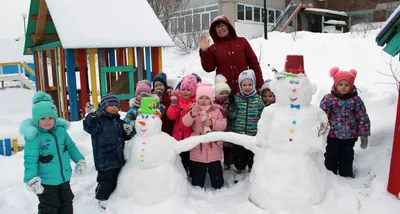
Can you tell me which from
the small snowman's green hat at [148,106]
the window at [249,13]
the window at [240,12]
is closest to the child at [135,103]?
the small snowman's green hat at [148,106]

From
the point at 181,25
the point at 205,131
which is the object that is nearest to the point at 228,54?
the point at 205,131

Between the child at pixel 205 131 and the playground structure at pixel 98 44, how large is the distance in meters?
3.36

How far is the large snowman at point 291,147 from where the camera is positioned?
3277mm

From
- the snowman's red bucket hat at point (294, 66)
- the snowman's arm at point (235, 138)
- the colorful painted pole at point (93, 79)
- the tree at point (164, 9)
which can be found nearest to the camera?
the snowman's red bucket hat at point (294, 66)

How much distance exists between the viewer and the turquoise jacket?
10.3 feet

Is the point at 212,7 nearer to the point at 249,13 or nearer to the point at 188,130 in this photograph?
the point at 249,13

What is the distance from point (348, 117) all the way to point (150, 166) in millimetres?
2231

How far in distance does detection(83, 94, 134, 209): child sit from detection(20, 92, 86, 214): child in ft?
0.98

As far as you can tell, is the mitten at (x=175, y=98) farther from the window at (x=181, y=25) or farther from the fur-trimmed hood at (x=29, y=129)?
the window at (x=181, y=25)

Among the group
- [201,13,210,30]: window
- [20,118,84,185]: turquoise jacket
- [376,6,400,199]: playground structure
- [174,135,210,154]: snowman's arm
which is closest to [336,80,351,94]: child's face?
[376,6,400,199]: playground structure

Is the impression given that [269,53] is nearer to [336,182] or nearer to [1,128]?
[1,128]

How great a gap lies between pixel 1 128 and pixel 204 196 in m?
5.16

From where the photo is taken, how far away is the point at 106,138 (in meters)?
3.57

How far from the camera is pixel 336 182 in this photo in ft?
12.0
